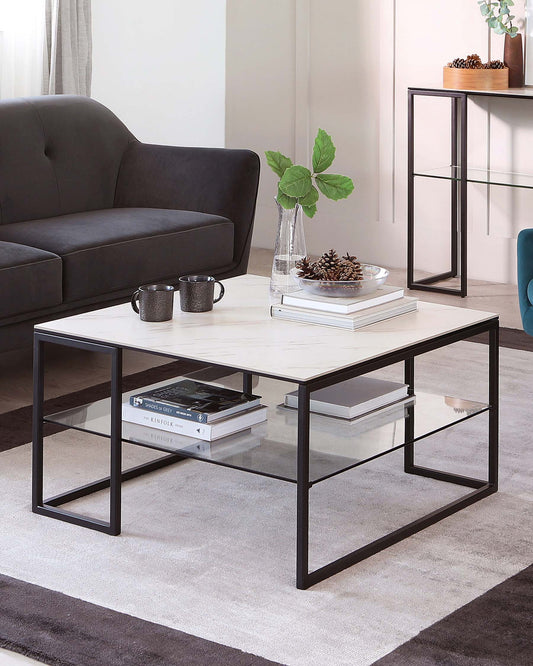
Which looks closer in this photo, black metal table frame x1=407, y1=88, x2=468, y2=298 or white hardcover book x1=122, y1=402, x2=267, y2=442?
white hardcover book x1=122, y1=402, x2=267, y2=442

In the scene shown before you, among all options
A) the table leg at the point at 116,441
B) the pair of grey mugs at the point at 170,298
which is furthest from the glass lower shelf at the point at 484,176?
the table leg at the point at 116,441

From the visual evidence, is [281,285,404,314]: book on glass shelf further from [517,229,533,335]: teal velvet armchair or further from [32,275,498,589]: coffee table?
[517,229,533,335]: teal velvet armchair

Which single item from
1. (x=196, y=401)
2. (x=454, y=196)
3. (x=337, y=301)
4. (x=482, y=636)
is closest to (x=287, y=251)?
(x=337, y=301)

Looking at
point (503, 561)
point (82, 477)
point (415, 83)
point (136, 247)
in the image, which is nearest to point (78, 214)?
point (136, 247)

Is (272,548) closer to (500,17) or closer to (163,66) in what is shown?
(500,17)

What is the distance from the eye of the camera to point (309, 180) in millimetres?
2602

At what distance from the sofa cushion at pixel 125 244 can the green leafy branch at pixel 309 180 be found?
1027 mm

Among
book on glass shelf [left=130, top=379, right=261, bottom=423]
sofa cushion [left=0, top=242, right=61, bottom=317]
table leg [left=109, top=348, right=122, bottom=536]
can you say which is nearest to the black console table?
sofa cushion [left=0, top=242, right=61, bottom=317]

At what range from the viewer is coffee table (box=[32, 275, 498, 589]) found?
7.22 feet

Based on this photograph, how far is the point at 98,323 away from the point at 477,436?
43.8 inches

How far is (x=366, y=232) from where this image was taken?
18.0ft

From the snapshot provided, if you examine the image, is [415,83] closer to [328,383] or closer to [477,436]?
[477,436]

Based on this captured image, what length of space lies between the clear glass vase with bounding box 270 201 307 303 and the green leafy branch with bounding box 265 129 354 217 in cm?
3

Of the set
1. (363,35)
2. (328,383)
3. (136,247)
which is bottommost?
(328,383)
